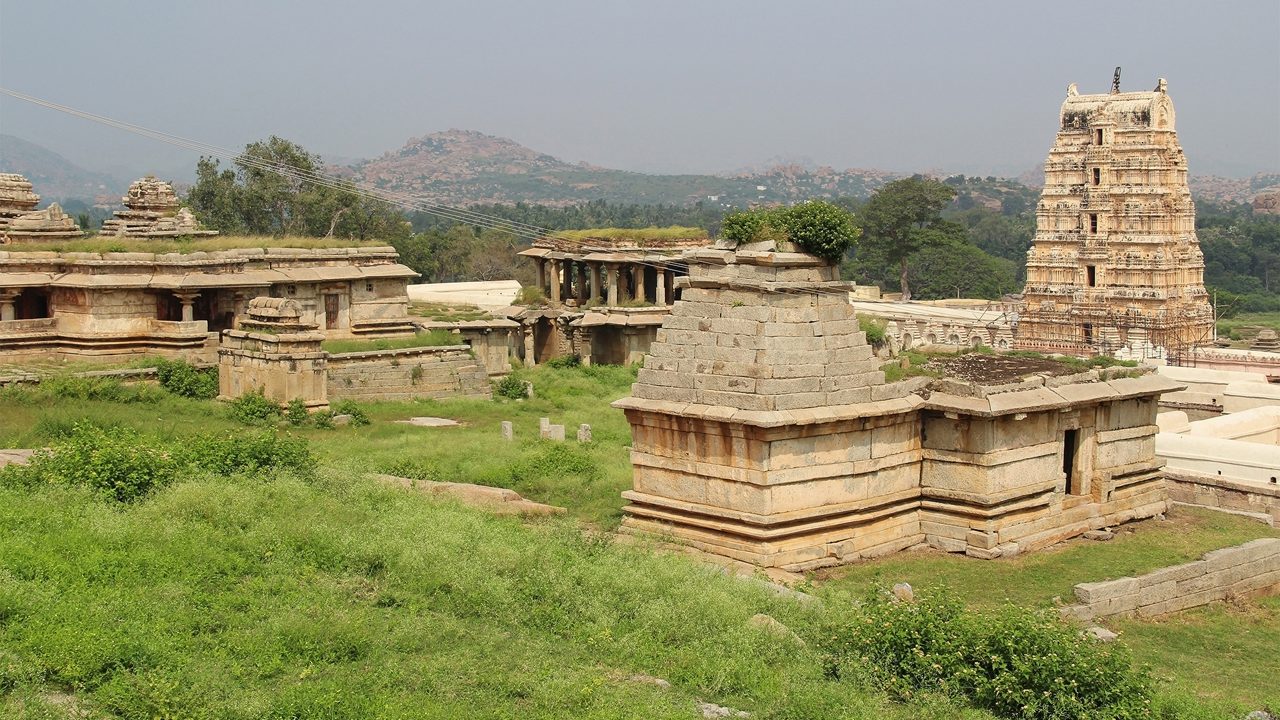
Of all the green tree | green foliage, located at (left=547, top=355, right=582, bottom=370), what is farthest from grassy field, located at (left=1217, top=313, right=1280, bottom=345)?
green foliage, located at (left=547, top=355, right=582, bottom=370)

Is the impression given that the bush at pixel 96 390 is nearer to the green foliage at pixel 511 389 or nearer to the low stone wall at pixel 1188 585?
the green foliage at pixel 511 389

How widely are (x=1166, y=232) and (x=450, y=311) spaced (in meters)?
27.8

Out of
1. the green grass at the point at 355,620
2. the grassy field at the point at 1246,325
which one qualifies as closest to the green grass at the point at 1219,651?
the green grass at the point at 355,620

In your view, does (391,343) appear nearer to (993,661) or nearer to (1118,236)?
(993,661)

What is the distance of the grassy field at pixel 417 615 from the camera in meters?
9.02

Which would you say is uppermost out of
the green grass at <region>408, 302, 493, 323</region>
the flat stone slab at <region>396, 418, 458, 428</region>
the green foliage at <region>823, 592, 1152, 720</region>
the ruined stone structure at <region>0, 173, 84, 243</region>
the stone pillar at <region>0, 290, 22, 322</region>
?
the ruined stone structure at <region>0, 173, 84, 243</region>

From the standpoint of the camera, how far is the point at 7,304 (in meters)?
24.1

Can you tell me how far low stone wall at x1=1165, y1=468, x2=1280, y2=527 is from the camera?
1955 cm

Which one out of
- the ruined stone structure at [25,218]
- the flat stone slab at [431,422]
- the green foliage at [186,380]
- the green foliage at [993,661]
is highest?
the ruined stone structure at [25,218]

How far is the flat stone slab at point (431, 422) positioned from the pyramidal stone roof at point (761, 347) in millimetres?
8007

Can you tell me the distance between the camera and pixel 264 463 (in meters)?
14.3

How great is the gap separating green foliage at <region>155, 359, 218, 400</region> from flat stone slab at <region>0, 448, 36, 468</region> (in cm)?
680

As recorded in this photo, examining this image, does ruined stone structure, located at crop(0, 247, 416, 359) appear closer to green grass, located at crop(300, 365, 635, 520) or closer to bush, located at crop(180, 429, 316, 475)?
green grass, located at crop(300, 365, 635, 520)

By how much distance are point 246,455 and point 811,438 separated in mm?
5711
